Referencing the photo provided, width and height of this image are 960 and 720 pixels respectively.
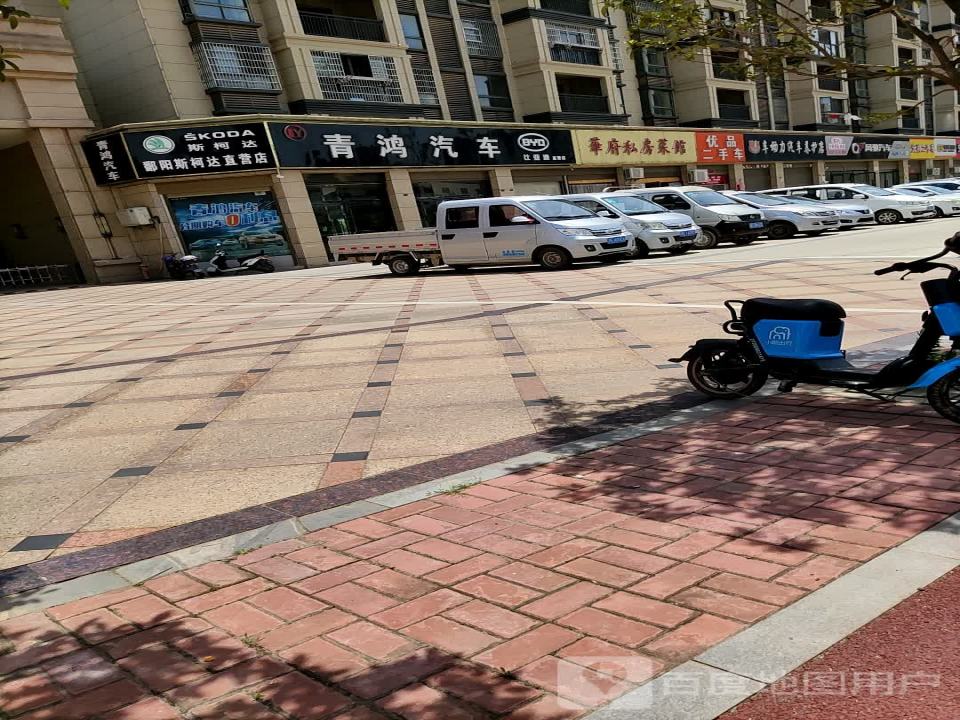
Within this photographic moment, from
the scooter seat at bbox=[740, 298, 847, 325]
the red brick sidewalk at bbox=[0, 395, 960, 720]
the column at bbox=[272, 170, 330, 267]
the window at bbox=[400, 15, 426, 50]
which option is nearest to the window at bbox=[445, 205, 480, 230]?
the column at bbox=[272, 170, 330, 267]

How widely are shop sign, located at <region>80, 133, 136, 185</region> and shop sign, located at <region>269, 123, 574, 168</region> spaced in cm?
464

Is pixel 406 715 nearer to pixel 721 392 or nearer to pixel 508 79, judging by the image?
pixel 721 392

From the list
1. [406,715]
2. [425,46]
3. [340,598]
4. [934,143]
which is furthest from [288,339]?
[934,143]

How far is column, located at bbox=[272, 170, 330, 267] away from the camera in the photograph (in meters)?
23.7

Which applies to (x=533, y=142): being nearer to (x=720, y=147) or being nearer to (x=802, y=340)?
(x=720, y=147)

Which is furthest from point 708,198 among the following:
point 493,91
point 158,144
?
point 158,144

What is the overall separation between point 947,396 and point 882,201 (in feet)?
64.7

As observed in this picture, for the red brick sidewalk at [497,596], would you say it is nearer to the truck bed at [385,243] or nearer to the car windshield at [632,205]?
the truck bed at [385,243]

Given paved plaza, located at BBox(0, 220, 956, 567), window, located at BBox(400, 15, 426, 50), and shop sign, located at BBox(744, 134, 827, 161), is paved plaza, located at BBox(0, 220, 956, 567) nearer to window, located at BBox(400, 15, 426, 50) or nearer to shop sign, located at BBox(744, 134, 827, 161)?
window, located at BBox(400, 15, 426, 50)

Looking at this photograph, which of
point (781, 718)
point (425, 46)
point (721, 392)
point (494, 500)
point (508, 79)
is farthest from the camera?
point (508, 79)

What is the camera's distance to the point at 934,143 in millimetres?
50000

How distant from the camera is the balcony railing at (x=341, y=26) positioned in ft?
85.4

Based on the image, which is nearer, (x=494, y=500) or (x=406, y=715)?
(x=406, y=715)

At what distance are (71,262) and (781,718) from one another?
2849 centimetres
